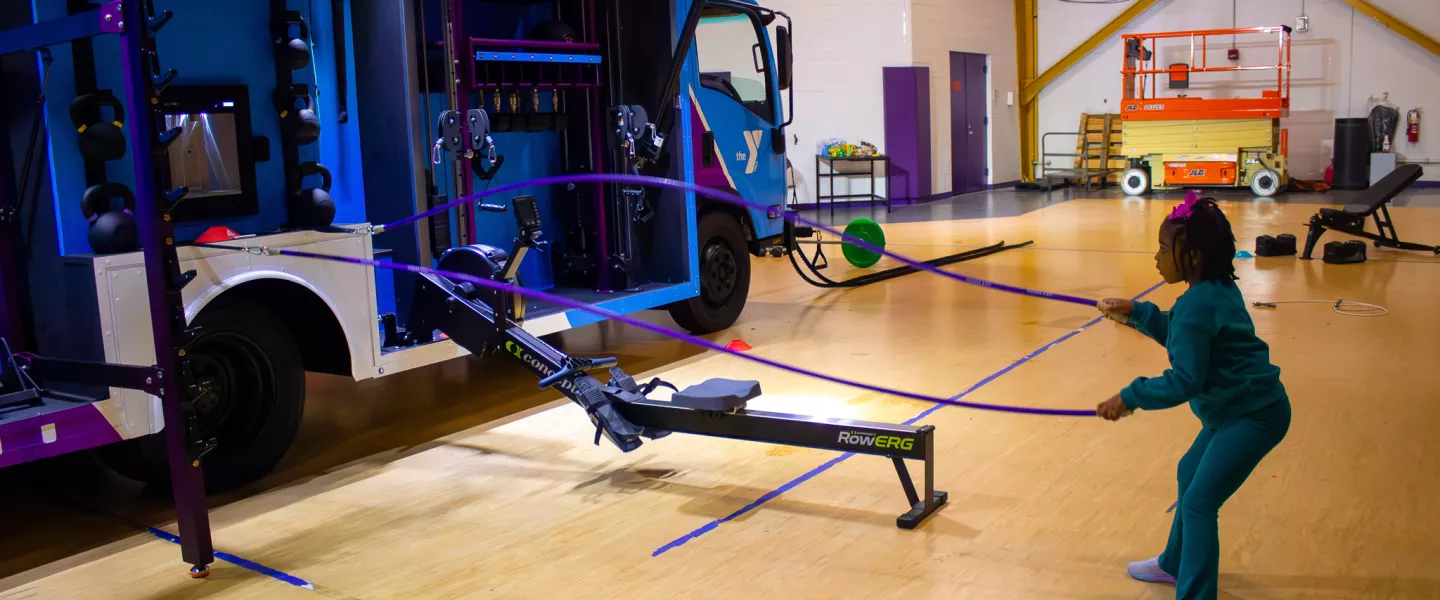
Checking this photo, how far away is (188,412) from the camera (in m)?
4.14

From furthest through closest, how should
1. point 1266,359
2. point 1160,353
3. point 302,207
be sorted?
point 1160,353 → point 302,207 → point 1266,359

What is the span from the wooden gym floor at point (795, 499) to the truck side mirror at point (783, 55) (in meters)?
2.36

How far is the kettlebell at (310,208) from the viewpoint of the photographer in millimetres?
5516

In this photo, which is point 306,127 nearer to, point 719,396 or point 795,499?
point 719,396

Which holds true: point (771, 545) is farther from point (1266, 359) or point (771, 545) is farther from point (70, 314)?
point (70, 314)

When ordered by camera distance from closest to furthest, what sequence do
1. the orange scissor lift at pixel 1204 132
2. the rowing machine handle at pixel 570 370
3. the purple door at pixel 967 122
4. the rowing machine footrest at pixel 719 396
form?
1. the rowing machine footrest at pixel 719 396
2. the rowing machine handle at pixel 570 370
3. the orange scissor lift at pixel 1204 132
4. the purple door at pixel 967 122

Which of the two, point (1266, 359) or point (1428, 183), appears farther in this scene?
point (1428, 183)

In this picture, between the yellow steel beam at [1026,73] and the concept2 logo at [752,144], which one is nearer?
the concept2 logo at [752,144]

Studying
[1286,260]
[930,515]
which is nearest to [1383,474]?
[930,515]

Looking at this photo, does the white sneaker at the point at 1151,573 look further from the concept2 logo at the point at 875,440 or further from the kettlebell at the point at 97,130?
the kettlebell at the point at 97,130

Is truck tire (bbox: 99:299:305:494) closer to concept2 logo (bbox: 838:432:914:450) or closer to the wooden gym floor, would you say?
the wooden gym floor

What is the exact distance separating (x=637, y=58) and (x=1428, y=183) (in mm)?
18209

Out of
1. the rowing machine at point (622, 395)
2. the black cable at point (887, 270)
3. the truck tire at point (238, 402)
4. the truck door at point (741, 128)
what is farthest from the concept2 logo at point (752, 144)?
the truck tire at point (238, 402)

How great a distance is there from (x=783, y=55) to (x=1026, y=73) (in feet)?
51.6
